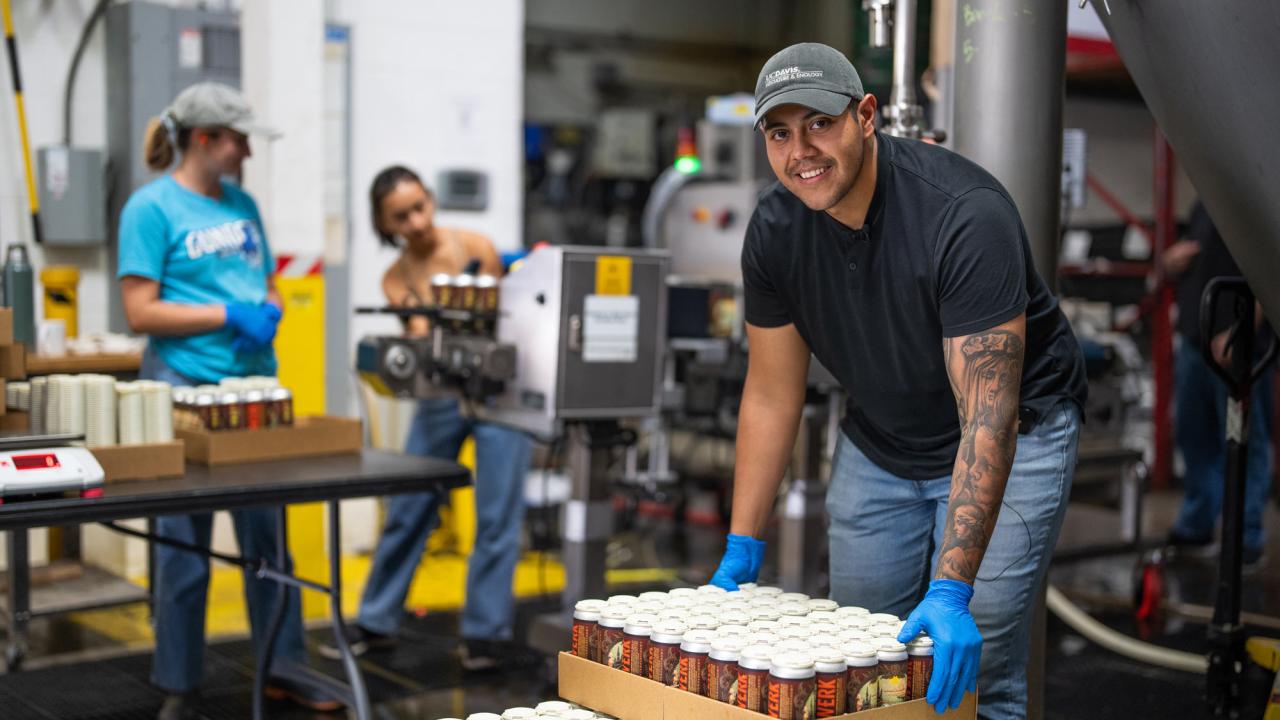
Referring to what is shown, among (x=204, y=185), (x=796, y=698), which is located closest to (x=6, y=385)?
(x=204, y=185)

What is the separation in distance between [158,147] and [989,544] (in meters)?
2.65

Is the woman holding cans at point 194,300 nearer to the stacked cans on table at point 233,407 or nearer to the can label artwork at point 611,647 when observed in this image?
the stacked cans on table at point 233,407

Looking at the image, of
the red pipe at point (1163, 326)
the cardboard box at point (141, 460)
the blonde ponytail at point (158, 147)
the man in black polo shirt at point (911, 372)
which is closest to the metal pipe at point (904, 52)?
the man in black polo shirt at point (911, 372)

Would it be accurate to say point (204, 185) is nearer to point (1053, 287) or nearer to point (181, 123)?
point (181, 123)

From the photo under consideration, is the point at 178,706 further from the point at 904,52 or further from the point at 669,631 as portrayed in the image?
the point at 904,52

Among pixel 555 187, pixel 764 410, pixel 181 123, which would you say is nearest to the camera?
pixel 764 410

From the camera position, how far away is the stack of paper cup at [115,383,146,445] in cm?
313

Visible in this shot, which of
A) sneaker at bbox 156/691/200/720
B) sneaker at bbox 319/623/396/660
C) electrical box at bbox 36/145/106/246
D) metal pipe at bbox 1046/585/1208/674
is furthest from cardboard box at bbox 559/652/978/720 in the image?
electrical box at bbox 36/145/106/246

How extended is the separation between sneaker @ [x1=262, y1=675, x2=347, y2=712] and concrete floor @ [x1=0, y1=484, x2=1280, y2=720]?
0.04 meters

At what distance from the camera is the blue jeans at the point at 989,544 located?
2338 mm

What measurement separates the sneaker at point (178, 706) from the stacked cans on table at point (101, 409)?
875 millimetres

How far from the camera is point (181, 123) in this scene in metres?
3.65

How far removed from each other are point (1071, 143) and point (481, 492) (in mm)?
2363

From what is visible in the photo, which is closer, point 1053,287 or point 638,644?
point 638,644
